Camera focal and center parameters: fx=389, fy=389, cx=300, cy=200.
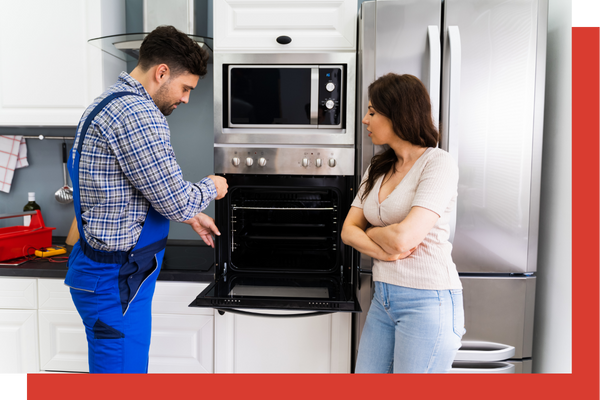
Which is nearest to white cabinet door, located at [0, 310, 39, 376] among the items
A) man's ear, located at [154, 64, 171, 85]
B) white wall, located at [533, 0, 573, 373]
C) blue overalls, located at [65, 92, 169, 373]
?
blue overalls, located at [65, 92, 169, 373]

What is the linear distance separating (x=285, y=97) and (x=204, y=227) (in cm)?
65

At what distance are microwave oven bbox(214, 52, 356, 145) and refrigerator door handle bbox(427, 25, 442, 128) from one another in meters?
0.31

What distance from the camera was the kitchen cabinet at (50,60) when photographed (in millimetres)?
1895

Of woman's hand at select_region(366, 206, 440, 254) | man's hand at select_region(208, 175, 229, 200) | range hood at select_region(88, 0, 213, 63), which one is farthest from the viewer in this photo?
range hood at select_region(88, 0, 213, 63)

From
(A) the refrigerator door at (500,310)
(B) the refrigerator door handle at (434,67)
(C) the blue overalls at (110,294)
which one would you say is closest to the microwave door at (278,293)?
(C) the blue overalls at (110,294)

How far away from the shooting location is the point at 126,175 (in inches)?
45.6

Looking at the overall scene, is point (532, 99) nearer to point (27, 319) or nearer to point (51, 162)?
point (27, 319)

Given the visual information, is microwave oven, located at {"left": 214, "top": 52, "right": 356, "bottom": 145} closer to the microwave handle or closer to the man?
the microwave handle

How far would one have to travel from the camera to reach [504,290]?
1598mm

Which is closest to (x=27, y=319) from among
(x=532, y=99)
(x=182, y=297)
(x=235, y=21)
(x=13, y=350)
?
(x=13, y=350)

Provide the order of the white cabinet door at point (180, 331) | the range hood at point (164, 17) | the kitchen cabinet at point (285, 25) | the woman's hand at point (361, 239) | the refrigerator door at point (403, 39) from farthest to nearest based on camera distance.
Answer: the range hood at point (164, 17), the white cabinet door at point (180, 331), the kitchen cabinet at point (285, 25), the refrigerator door at point (403, 39), the woman's hand at point (361, 239)

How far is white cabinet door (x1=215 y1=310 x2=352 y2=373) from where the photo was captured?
1713 millimetres

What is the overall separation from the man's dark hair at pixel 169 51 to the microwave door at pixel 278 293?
83 cm

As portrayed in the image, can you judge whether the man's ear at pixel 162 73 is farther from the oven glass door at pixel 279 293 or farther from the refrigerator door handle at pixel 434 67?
the refrigerator door handle at pixel 434 67
